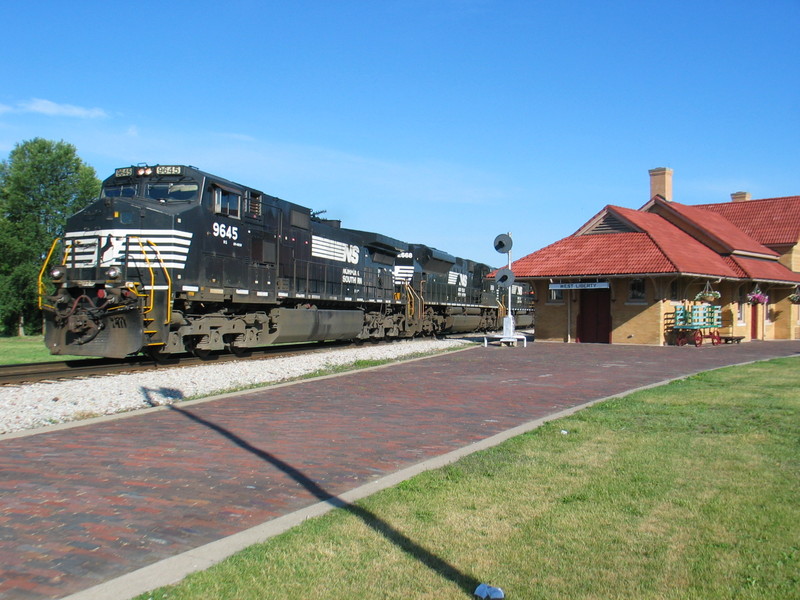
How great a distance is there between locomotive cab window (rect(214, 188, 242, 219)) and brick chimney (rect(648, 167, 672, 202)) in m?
23.4

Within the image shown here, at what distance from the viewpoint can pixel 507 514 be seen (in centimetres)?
484

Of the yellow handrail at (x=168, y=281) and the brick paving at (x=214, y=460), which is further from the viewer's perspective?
the yellow handrail at (x=168, y=281)

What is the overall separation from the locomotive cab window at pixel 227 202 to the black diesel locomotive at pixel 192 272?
26 millimetres

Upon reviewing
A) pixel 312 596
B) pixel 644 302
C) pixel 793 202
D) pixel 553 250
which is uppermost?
pixel 793 202

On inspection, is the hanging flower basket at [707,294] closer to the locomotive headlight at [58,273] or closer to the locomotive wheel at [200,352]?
the locomotive wheel at [200,352]

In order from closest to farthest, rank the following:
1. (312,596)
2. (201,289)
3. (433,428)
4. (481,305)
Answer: (312,596), (433,428), (201,289), (481,305)

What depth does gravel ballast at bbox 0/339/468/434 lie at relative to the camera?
9266 mm

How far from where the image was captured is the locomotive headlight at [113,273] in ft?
43.4

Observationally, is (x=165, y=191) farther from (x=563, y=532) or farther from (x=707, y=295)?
(x=707, y=295)

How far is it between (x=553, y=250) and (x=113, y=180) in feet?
55.8

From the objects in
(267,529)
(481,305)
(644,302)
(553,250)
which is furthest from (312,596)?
(481,305)

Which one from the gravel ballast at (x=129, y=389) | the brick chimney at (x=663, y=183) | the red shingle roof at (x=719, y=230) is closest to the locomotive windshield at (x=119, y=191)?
the gravel ballast at (x=129, y=389)

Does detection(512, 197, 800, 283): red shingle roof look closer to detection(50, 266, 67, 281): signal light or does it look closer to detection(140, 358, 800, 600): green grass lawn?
detection(50, 266, 67, 281): signal light

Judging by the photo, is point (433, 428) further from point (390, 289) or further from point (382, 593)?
point (390, 289)
